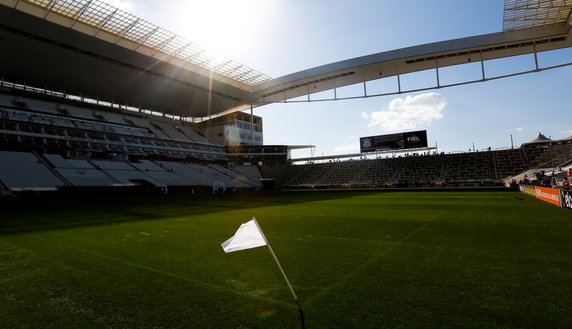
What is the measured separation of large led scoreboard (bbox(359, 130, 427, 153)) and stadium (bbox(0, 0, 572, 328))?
0.25 meters

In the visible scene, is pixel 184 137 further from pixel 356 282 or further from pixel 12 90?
pixel 356 282

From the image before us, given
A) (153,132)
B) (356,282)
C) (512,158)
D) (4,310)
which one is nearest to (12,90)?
(153,132)

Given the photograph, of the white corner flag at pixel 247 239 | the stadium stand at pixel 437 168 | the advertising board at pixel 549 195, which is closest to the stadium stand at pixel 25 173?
the white corner flag at pixel 247 239

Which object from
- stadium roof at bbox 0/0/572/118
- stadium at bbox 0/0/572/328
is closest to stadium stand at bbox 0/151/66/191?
stadium at bbox 0/0/572/328

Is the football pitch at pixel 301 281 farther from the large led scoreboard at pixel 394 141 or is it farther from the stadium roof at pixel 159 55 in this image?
the large led scoreboard at pixel 394 141

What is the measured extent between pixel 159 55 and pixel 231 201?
2059 cm

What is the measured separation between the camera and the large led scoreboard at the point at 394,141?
50750 mm

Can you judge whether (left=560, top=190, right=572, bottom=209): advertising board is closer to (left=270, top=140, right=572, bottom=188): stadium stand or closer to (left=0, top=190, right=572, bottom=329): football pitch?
(left=0, top=190, right=572, bottom=329): football pitch

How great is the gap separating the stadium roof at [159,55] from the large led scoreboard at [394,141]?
24.3 metres

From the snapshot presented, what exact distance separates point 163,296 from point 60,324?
1141 mm

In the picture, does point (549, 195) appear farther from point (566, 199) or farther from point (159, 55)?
point (159, 55)

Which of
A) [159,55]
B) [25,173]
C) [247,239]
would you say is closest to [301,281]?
[247,239]

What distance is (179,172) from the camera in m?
48.6

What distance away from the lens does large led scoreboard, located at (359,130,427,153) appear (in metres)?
50.8
